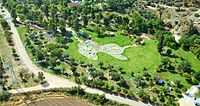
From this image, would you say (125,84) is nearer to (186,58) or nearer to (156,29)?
(186,58)

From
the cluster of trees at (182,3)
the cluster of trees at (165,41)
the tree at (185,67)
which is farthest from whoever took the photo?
the cluster of trees at (182,3)

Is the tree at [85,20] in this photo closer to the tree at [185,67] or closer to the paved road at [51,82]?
the paved road at [51,82]

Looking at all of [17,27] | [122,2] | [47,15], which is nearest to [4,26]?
[17,27]

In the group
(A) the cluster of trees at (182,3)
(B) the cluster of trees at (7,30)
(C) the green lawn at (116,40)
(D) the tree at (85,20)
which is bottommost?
(C) the green lawn at (116,40)

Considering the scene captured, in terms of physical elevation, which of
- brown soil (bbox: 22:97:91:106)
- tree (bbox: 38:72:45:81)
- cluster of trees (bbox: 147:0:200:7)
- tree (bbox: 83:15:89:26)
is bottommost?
brown soil (bbox: 22:97:91:106)

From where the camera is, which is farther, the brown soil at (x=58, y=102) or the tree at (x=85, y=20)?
the tree at (x=85, y=20)

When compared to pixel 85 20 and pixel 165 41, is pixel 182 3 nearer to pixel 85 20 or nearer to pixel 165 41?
pixel 165 41

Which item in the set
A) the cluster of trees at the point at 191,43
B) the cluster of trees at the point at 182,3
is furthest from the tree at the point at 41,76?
the cluster of trees at the point at 182,3

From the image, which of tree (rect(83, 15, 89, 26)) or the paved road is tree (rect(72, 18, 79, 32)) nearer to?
tree (rect(83, 15, 89, 26))

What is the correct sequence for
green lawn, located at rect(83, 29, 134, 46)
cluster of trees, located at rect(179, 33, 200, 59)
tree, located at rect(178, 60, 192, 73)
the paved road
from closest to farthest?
the paved road
tree, located at rect(178, 60, 192, 73)
cluster of trees, located at rect(179, 33, 200, 59)
green lawn, located at rect(83, 29, 134, 46)

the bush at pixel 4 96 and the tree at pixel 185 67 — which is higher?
the tree at pixel 185 67

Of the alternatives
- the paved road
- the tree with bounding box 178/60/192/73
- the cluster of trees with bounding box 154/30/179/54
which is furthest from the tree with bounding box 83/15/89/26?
the tree with bounding box 178/60/192/73
